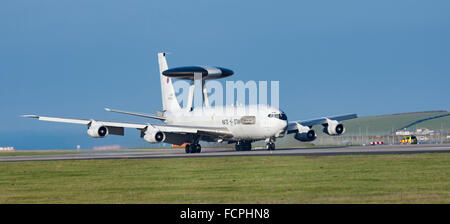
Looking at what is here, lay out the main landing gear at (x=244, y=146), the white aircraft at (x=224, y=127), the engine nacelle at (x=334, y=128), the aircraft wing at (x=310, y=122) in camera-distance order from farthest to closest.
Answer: the engine nacelle at (x=334, y=128)
the main landing gear at (x=244, y=146)
the aircraft wing at (x=310, y=122)
the white aircraft at (x=224, y=127)

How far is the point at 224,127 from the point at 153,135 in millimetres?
9590

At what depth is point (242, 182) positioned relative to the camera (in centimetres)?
2908

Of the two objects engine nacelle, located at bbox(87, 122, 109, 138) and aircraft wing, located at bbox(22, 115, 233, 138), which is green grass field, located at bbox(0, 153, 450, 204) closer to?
engine nacelle, located at bbox(87, 122, 109, 138)

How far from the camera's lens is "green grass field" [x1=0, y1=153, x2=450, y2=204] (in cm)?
2358

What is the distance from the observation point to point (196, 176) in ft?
109

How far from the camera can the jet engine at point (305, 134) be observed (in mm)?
72125

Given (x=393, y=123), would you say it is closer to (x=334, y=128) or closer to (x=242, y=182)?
(x=334, y=128)

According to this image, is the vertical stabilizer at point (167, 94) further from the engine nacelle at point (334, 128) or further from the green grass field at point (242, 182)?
the green grass field at point (242, 182)

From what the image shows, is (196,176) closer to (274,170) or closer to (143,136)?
(274,170)

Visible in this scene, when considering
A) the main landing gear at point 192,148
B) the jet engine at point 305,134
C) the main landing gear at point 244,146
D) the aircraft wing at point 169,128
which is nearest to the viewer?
the aircraft wing at point 169,128

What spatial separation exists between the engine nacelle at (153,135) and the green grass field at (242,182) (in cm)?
2258

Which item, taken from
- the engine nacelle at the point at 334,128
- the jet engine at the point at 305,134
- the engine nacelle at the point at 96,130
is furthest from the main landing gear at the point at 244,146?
the engine nacelle at the point at 96,130
